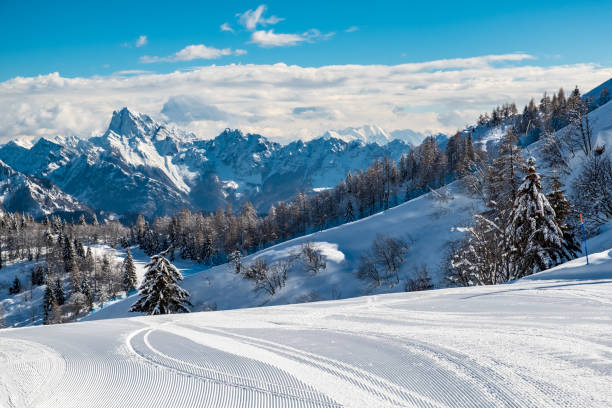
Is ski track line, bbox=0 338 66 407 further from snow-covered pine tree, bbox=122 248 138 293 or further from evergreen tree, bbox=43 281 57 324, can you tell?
evergreen tree, bbox=43 281 57 324

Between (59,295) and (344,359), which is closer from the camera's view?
(344,359)

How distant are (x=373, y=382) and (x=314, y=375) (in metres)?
0.87

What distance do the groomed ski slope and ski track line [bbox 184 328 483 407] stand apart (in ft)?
0.06

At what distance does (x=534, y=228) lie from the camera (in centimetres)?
2184

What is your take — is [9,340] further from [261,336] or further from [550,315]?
[550,315]

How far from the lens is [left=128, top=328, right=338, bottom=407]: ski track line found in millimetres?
4816

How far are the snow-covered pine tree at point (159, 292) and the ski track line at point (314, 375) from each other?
19.6m

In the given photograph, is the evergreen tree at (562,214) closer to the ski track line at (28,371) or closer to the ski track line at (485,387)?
the ski track line at (485,387)

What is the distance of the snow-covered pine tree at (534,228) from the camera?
854 inches

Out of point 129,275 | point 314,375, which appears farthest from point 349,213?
point 314,375

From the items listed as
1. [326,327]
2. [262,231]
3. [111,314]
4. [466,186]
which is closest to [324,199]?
[262,231]

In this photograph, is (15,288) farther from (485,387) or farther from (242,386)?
(485,387)

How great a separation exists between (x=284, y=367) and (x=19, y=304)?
10683 centimetres

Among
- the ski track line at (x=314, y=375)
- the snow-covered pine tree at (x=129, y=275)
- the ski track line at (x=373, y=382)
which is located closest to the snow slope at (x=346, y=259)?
the snow-covered pine tree at (x=129, y=275)
